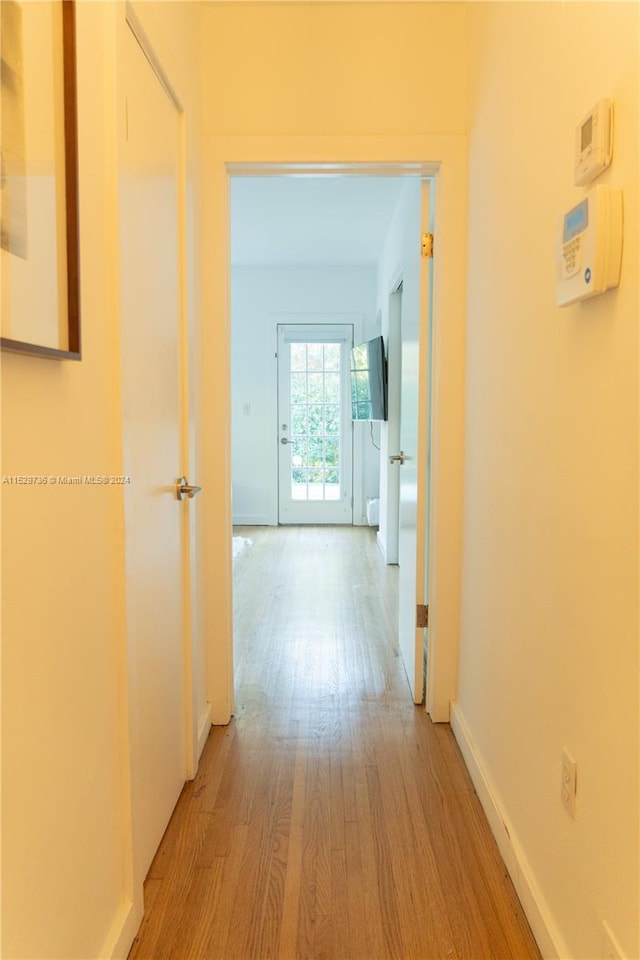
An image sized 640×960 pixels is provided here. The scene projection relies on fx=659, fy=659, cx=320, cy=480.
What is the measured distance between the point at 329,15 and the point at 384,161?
0.52 metres

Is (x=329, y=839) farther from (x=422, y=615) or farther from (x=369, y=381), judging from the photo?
(x=369, y=381)

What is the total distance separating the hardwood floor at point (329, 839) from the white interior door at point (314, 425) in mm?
3662

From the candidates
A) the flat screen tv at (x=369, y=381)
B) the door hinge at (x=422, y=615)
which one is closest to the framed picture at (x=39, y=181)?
the door hinge at (x=422, y=615)

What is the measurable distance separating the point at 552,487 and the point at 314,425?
5.34m

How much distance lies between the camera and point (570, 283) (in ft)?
3.95

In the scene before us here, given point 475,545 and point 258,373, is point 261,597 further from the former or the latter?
point 258,373

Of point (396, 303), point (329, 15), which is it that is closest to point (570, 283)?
point (329, 15)

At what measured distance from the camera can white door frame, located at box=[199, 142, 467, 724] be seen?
2.28 metres

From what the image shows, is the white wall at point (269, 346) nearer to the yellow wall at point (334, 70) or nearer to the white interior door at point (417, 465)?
the white interior door at point (417, 465)

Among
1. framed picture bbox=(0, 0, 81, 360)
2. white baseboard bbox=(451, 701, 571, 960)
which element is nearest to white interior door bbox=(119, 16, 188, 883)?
framed picture bbox=(0, 0, 81, 360)

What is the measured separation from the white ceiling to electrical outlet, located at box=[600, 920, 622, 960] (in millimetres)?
3306

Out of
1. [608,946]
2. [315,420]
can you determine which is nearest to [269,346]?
[315,420]

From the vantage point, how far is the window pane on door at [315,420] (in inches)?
261

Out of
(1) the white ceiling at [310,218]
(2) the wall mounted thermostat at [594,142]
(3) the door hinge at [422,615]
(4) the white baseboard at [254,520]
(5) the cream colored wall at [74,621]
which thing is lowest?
(4) the white baseboard at [254,520]
